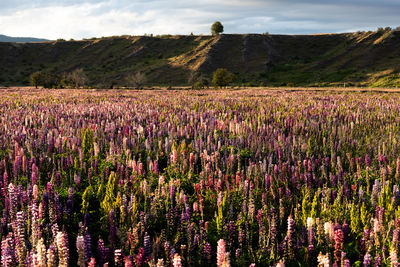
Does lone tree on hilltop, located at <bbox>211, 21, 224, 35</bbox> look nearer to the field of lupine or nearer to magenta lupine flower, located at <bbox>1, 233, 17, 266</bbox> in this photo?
the field of lupine

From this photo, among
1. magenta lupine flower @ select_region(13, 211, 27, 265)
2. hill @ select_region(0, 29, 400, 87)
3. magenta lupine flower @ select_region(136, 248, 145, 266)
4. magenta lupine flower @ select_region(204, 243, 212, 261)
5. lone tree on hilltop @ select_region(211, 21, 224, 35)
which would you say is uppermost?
lone tree on hilltop @ select_region(211, 21, 224, 35)

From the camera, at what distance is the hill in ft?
244

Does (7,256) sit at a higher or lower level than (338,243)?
higher

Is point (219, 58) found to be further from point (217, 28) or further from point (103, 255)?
point (103, 255)

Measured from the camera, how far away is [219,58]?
9350 cm

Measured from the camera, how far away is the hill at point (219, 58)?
74.4 m

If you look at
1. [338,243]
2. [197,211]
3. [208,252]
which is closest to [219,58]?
[197,211]

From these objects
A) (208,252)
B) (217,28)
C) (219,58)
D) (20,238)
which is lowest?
(208,252)

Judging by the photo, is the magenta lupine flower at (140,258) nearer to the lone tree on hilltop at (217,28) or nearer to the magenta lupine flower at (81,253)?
the magenta lupine flower at (81,253)

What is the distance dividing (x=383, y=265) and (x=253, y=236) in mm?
1065

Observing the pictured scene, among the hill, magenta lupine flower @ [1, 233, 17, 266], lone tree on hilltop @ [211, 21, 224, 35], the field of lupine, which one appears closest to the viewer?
magenta lupine flower @ [1, 233, 17, 266]

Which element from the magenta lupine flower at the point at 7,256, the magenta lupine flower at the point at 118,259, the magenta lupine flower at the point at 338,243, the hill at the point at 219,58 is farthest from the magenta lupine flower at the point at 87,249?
the hill at the point at 219,58

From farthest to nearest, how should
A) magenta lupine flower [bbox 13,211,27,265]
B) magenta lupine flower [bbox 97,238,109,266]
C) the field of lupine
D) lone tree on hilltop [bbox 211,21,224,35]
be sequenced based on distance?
1. lone tree on hilltop [bbox 211,21,224,35]
2. the field of lupine
3. magenta lupine flower [bbox 97,238,109,266]
4. magenta lupine flower [bbox 13,211,27,265]

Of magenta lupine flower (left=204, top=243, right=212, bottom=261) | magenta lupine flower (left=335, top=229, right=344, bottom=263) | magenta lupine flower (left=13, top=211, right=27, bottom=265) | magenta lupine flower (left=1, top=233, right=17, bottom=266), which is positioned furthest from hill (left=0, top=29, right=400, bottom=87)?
magenta lupine flower (left=1, top=233, right=17, bottom=266)
